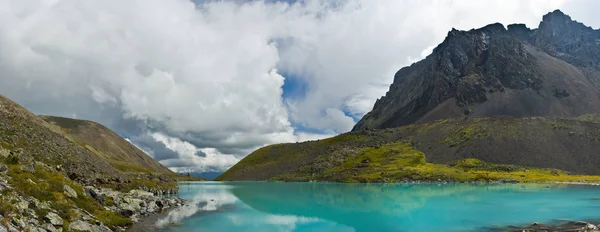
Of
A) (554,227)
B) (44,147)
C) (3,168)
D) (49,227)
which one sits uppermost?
(44,147)

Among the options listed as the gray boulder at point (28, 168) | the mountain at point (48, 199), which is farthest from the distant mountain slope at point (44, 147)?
the gray boulder at point (28, 168)

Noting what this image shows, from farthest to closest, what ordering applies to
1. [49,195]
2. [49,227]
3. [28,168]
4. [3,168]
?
1. [28,168]
2. [3,168]
3. [49,195]
4. [49,227]

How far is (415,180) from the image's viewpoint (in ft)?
626

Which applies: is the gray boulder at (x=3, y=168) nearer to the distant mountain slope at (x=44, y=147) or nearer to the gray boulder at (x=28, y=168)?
the gray boulder at (x=28, y=168)

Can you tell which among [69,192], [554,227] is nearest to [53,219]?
[69,192]

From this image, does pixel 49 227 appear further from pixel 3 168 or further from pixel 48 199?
pixel 3 168

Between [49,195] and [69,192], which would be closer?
[49,195]

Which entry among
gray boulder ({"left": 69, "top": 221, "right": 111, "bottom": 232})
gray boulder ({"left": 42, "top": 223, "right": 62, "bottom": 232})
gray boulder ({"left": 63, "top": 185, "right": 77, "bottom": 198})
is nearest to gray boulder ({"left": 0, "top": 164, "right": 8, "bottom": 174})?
gray boulder ({"left": 63, "top": 185, "right": 77, "bottom": 198})

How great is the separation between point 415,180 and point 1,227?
189465 mm

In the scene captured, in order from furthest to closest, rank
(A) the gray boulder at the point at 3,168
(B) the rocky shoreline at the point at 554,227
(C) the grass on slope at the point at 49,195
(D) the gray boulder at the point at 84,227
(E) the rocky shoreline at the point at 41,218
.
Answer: (B) the rocky shoreline at the point at 554,227 → (A) the gray boulder at the point at 3,168 → (D) the gray boulder at the point at 84,227 → (C) the grass on slope at the point at 49,195 → (E) the rocky shoreline at the point at 41,218

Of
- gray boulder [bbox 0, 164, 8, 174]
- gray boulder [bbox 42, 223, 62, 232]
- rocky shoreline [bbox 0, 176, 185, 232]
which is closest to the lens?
rocky shoreline [bbox 0, 176, 185, 232]

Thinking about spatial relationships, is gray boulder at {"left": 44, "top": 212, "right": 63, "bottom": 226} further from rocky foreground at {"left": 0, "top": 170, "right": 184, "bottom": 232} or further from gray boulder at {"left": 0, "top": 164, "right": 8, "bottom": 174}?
gray boulder at {"left": 0, "top": 164, "right": 8, "bottom": 174}

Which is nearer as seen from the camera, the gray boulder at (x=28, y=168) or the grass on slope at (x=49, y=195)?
the grass on slope at (x=49, y=195)

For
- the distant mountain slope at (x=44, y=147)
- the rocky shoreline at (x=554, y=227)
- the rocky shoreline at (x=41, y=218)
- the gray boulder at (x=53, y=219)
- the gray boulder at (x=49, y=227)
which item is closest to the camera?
the rocky shoreline at (x=41, y=218)
